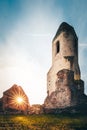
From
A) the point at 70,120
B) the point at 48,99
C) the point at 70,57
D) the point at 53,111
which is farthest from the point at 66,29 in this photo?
the point at 70,120

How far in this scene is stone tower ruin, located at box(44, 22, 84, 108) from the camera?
49.5 m

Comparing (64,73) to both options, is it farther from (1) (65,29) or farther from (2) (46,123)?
(2) (46,123)

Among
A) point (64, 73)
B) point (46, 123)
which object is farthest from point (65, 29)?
point (46, 123)

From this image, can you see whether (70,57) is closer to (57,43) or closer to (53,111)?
(57,43)

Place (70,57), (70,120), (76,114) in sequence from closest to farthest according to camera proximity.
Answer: (70,120) → (76,114) → (70,57)

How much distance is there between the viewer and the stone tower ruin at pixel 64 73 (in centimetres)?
4947

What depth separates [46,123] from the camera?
32469mm

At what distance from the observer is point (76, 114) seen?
38906mm

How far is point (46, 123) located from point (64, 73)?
19.0m

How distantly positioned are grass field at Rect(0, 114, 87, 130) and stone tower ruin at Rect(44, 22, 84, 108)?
12.6m

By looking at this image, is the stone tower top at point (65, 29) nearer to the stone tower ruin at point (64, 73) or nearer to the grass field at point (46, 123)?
the stone tower ruin at point (64, 73)

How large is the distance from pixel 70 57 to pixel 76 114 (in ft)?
55.3

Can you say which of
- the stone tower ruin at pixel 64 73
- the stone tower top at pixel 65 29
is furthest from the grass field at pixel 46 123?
the stone tower top at pixel 65 29

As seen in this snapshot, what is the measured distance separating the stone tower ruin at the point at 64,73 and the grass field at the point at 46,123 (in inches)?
496
